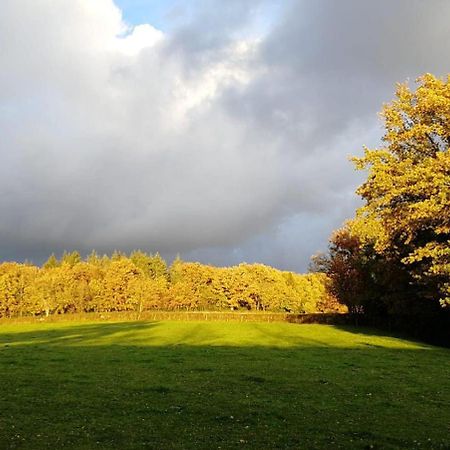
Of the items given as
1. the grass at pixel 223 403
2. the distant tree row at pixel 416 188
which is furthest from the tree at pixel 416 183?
the grass at pixel 223 403

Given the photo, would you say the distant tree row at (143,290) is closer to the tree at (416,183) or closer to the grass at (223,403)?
the tree at (416,183)

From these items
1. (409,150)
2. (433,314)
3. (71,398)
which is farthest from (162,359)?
(433,314)

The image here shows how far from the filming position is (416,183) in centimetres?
3619

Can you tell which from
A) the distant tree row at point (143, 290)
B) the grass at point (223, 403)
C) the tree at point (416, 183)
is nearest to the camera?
the grass at point (223, 403)

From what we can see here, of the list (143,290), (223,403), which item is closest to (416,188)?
(223,403)

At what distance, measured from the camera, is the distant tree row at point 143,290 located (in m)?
144

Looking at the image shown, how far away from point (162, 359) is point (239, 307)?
5477 inches

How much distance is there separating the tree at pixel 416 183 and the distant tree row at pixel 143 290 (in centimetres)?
8530

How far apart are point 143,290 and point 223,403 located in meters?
139

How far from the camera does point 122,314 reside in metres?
113

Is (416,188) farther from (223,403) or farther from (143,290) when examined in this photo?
(143,290)

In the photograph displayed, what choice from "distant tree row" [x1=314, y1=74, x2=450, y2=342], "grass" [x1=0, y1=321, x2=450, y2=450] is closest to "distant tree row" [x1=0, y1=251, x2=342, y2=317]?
"distant tree row" [x1=314, y1=74, x2=450, y2=342]

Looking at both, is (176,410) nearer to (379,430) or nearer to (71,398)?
(71,398)

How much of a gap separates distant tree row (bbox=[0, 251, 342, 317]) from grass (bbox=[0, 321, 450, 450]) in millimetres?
98756
